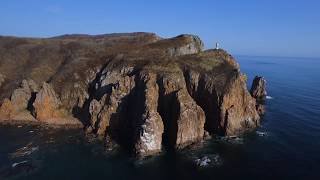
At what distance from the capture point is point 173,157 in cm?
7688

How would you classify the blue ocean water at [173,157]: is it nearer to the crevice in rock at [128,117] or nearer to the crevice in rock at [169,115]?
the crevice in rock at [169,115]

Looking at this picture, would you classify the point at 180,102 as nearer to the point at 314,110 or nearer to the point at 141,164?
the point at 141,164

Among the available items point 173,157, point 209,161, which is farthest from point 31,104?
point 209,161

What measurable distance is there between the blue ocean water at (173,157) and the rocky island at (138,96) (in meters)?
4.89

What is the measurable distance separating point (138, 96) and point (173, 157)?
2300 cm

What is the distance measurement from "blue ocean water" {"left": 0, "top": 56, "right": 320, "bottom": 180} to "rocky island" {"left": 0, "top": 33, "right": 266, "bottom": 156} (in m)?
4.89

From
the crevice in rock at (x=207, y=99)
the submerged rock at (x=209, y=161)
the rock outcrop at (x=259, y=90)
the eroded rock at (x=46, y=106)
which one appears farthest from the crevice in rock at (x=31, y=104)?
the rock outcrop at (x=259, y=90)

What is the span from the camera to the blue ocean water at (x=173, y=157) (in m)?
68.2

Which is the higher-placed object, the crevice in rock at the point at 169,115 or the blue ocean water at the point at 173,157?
the crevice in rock at the point at 169,115

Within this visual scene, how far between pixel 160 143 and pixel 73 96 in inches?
1635

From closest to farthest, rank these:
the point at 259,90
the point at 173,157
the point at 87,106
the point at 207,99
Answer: the point at 173,157 < the point at 207,99 < the point at 87,106 < the point at 259,90

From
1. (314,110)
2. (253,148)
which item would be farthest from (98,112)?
(314,110)

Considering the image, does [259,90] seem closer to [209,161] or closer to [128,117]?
[128,117]

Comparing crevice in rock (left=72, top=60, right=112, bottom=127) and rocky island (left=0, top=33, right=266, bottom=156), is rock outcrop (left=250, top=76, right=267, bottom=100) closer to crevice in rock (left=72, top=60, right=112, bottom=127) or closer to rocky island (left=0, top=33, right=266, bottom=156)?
rocky island (left=0, top=33, right=266, bottom=156)
